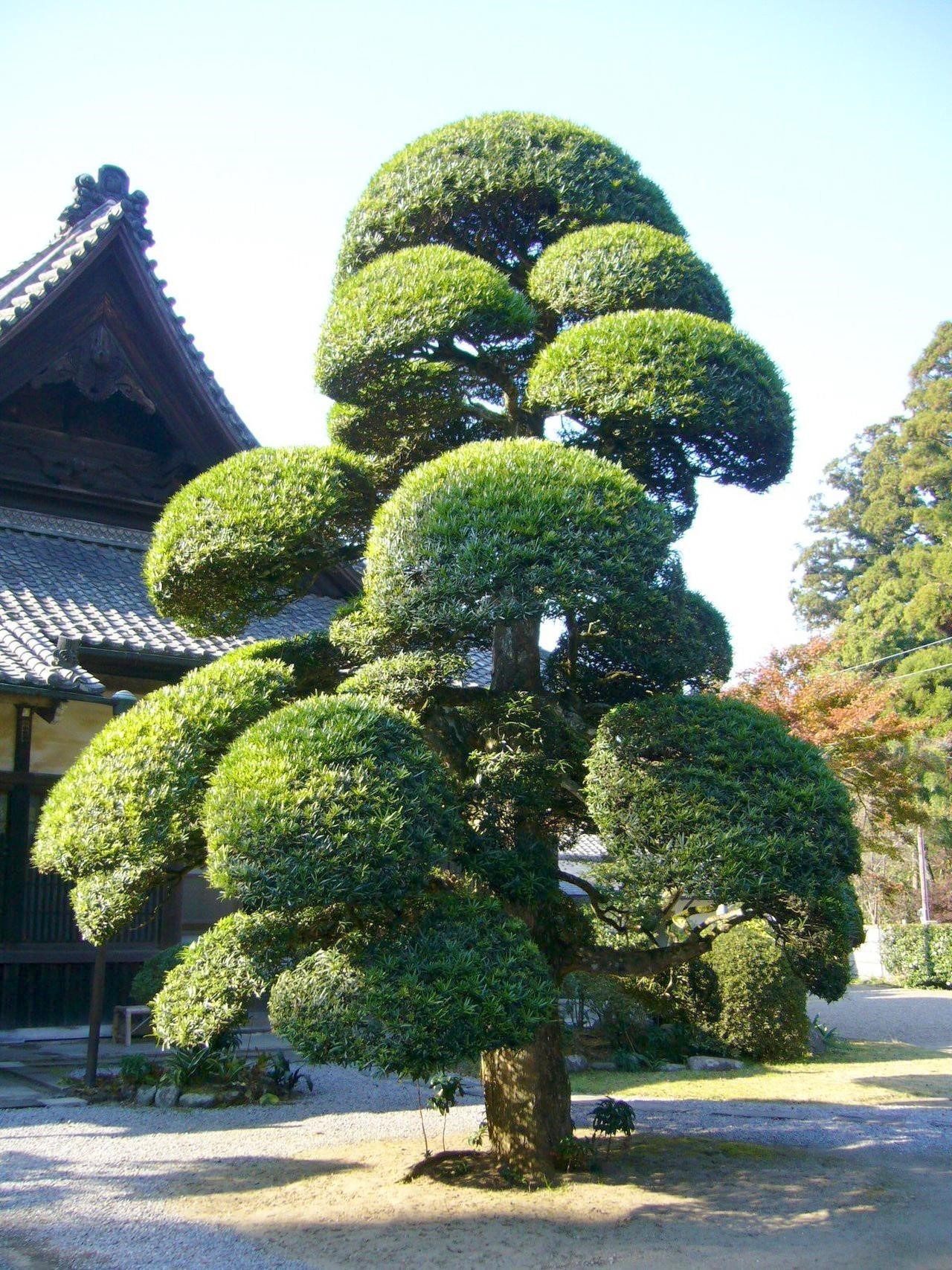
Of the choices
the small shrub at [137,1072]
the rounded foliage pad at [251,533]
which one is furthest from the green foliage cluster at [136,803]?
the small shrub at [137,1072]

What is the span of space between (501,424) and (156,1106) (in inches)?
210

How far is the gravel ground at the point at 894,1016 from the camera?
15.1m

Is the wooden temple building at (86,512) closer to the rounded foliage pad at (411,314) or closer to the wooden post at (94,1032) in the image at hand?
the wooden post at (94,1032)

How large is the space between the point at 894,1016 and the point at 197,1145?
1444 centimetres

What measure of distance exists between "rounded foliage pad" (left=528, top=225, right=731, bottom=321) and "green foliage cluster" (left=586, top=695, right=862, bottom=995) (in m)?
2.43

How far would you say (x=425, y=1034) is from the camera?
447cm

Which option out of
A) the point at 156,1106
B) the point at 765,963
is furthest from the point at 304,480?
the point at 765,963

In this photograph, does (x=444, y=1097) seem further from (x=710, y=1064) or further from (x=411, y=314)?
(x=710, y=1064)

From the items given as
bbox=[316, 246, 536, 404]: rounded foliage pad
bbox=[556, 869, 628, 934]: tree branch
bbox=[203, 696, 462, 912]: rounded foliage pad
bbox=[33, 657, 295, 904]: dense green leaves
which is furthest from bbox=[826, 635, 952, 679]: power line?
bbox=[203, 696, 462, 912]: rounded foliage pad

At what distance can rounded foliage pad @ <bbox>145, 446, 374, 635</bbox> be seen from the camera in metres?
6.01

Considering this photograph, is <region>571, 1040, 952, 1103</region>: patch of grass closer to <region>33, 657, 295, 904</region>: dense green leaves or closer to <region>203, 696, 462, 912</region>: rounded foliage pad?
<region>33, 657, 295, 904</region>: dense green leaves

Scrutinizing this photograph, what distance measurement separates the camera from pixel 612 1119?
21.3ft

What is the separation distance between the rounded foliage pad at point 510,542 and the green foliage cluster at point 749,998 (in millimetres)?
7777

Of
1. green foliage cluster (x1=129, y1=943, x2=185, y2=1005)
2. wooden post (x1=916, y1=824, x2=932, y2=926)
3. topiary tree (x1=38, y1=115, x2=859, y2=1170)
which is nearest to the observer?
topiary tree (x1=38, y1=115, x2=859, y2=1170)
